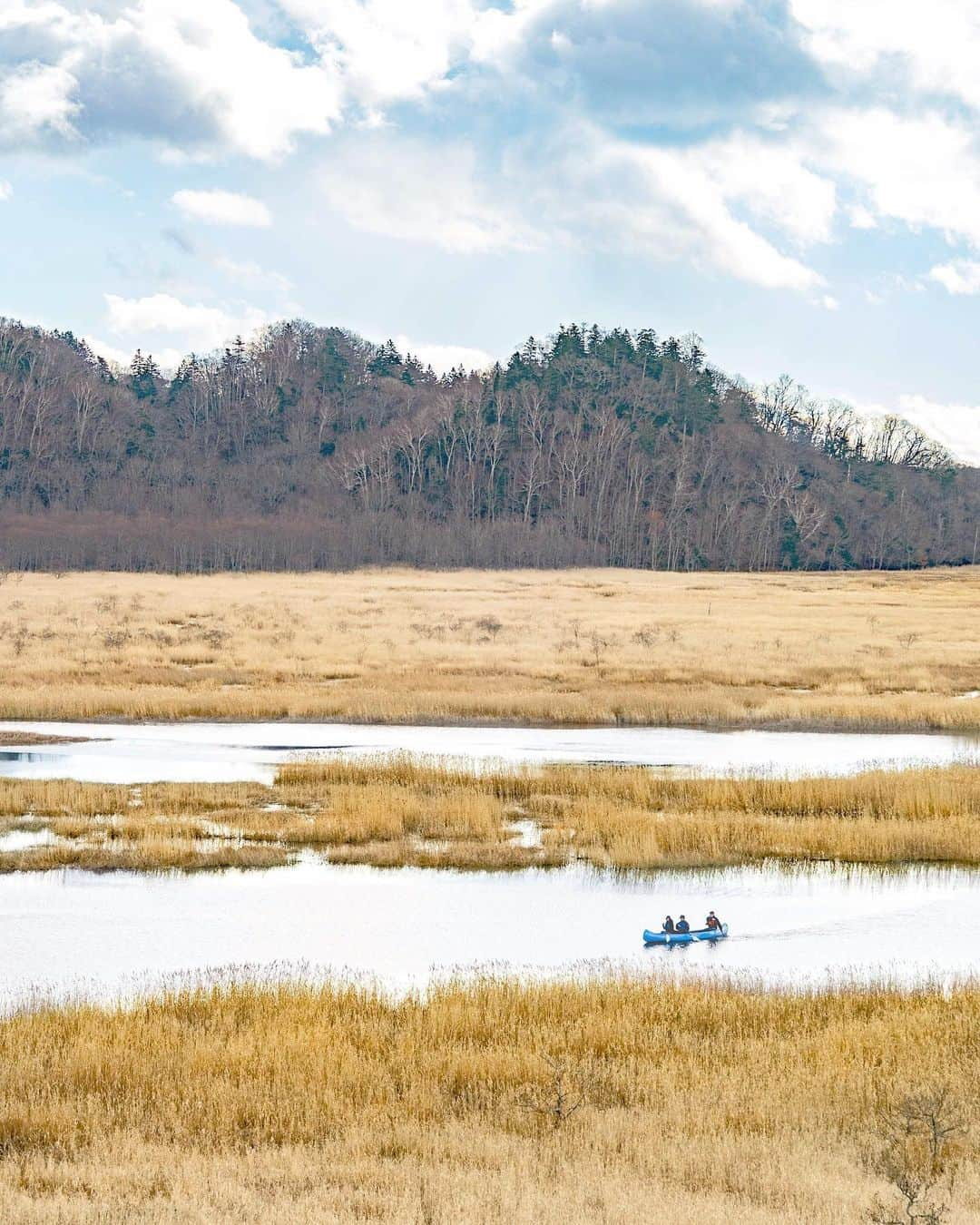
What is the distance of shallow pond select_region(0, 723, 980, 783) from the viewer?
96.1ft

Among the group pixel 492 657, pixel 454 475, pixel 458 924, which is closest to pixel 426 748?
pixel 458 924

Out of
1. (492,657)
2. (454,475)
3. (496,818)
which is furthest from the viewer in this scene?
(454,475)

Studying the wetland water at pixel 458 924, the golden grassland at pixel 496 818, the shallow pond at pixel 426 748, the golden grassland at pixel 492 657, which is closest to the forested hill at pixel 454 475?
the golden grassland at pixel 492 657

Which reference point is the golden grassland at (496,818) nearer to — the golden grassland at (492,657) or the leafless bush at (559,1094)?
the leafless bush at (559,1094)

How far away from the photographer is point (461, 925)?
17234 millimetres

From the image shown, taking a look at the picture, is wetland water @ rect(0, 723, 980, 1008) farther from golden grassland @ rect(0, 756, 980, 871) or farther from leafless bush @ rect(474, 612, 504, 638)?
leafless bush @ rect(474, 612, 504, 638)

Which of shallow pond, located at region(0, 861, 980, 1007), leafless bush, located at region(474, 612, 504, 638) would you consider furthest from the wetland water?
leafless bush, located at region(474, 612, 504, 638)

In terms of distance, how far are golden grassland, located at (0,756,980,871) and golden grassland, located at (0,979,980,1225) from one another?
24.4 ft

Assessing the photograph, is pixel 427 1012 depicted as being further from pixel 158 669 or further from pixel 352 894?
pixel 158 669

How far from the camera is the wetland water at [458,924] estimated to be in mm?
15242

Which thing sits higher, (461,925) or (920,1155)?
(920,1155)

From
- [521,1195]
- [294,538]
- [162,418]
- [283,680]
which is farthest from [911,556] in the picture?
[521,1195]

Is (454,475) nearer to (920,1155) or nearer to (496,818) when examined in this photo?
(496,818)

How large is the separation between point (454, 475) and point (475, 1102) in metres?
154
